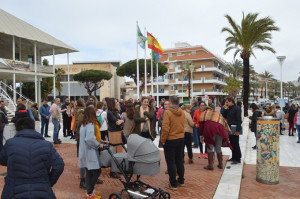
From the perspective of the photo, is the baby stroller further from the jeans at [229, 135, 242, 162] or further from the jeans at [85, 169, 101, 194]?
the jeans at [229, 135, 242, 162]

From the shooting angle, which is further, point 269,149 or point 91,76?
point 91,76

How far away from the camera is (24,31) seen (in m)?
24.1

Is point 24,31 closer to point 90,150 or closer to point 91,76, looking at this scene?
point 90,150

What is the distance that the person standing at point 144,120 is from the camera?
5559 mm

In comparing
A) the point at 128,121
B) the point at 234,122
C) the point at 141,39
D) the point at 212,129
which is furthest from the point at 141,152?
the point at 141,39

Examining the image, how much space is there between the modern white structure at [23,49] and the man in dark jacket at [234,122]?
18.9 m

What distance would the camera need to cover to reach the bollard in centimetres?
510

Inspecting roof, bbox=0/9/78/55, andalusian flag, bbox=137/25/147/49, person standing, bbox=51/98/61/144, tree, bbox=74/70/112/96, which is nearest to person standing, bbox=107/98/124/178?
person standing, bbox=51/98/61/144

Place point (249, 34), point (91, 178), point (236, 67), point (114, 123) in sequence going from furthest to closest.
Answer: point (236, 67), point (249, 34), point (114, 123), point (91, 178)

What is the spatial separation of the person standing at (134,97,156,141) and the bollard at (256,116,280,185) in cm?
244

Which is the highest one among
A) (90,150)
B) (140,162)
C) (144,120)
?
(144,120)

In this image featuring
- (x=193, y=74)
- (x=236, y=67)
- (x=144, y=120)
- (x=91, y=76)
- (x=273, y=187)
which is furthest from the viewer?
(x=236, y=67)

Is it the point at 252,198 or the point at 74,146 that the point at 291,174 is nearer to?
the point at 252,198

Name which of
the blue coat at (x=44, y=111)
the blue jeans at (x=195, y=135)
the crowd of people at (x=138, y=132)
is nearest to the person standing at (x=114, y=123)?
the crowd of people at (x=138, y=132)
